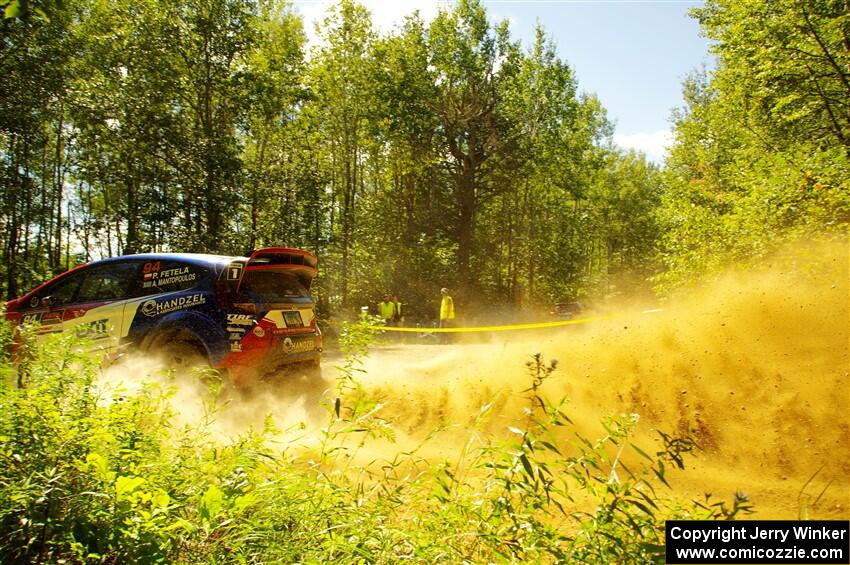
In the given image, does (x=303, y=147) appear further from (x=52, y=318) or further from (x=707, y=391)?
(x=707, y=391)

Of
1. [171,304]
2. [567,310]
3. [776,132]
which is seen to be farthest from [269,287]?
[567,310]

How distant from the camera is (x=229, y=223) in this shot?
770 inches

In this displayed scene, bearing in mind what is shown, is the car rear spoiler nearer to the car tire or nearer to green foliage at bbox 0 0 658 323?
the car tire

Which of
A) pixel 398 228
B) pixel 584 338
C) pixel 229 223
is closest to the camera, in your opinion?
pixel 584 338

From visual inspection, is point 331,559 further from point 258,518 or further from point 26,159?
point 26,159

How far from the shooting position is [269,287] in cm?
631

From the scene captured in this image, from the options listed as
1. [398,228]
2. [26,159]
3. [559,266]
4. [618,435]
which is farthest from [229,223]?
[559,266]

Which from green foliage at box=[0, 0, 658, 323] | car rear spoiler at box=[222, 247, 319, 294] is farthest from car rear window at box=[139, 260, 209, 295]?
green foliage at box=[0, 0, 658, 323]

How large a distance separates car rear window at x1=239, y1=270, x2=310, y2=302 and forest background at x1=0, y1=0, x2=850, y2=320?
3.55 meters

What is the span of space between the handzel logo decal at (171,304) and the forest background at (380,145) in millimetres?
3609

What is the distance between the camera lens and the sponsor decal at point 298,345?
625 centimetres

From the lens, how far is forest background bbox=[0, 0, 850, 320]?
1232 centimetres

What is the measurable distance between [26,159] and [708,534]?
1049 inches

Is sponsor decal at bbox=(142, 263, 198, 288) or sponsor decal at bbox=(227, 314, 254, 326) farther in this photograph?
sponsor decal at bbox=(142, 263, 198, 288)
